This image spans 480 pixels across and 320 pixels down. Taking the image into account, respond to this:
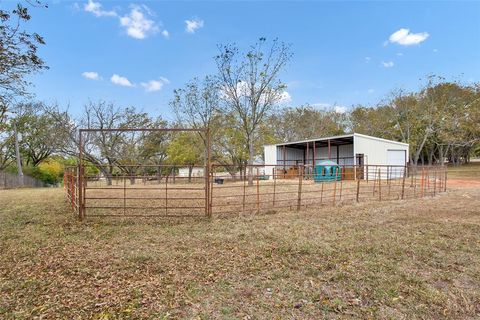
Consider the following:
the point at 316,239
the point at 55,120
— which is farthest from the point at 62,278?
the point at 55,120

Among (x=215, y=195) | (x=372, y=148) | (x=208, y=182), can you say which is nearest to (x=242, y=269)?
(x=208, y=182)

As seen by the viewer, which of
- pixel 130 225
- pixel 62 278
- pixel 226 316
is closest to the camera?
pixel 226 316

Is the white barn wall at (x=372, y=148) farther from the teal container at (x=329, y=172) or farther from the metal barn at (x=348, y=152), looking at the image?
the teal container at (x=329, y=172)

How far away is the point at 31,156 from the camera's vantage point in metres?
34.2

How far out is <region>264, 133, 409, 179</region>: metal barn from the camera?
73.5ft

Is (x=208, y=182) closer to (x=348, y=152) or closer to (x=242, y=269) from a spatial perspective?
(x=242, y=269)

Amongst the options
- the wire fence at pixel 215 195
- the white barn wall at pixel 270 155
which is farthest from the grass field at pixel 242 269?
the white barn wall at pixel 270 155

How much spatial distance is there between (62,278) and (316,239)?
3750 millimetres

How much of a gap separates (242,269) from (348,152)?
934 inches

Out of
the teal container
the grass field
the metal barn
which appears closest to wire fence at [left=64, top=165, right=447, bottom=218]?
the teal container

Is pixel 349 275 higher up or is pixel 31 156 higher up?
pixel 31 156


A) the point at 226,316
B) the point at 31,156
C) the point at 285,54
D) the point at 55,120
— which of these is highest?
the point at 285,54

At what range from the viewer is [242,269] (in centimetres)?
386

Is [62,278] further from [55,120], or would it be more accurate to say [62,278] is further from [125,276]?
[55,120]
